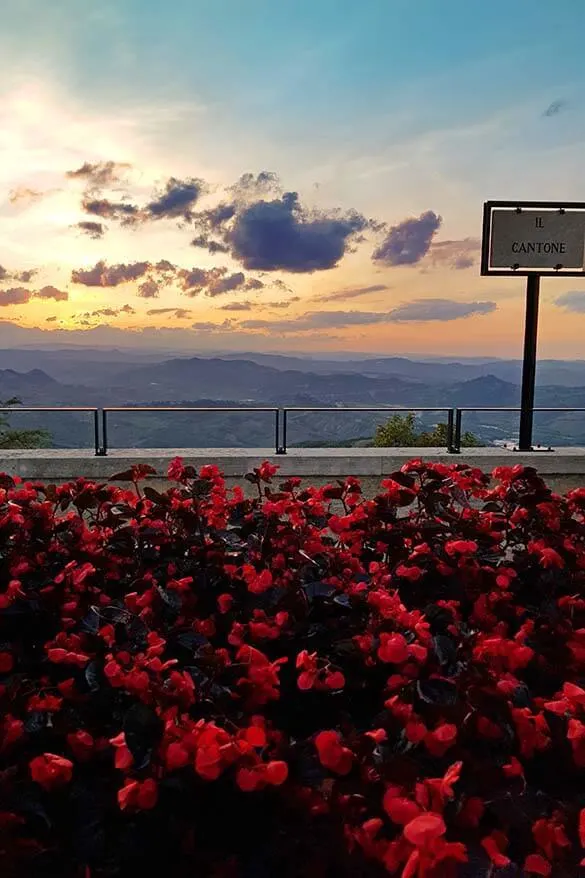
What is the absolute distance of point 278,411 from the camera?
8383 mm

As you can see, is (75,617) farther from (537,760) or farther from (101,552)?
(537,760)

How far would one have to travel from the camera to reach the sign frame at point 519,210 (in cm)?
899

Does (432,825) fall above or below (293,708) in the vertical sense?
above

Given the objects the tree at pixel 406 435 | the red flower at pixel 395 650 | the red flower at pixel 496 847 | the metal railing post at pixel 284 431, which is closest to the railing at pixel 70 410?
the metal railing post at pixel 284 431

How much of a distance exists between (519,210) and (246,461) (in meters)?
4.68

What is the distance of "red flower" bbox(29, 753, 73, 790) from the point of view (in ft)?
5.00

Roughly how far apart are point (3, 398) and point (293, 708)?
15507mm

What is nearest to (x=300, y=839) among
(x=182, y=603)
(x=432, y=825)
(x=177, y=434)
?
(x=432, y=825)

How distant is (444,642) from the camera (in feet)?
6.32

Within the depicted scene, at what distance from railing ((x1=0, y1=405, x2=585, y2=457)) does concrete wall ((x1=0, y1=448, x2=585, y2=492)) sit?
8.0 inches

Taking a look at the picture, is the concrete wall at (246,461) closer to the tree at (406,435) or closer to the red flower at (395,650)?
the tree at (406,435)

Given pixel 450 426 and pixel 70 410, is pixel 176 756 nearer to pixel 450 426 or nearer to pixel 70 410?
pixel 70 410

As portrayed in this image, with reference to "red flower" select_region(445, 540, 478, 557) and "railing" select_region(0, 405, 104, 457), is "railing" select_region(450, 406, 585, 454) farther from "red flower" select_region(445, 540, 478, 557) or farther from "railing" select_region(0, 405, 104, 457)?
"red flower" select_region(445, 540, 478, 557)

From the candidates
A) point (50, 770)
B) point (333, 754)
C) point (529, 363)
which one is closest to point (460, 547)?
point (333, 754)
